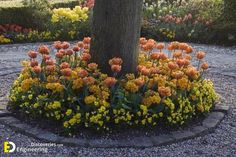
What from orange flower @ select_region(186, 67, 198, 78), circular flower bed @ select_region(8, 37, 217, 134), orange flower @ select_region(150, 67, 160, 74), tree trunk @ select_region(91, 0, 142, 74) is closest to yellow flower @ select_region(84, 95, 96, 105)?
circular flower bed @ select_region(8, 37, 217, 134)

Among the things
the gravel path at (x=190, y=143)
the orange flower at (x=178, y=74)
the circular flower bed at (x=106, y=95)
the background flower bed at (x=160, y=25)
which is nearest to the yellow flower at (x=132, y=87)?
the circular flower bed at (x=106, y=95)

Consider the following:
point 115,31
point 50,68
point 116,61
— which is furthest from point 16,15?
point 116,61

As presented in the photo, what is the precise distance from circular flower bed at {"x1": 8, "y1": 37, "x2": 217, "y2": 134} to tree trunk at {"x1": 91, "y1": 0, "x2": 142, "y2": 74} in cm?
13

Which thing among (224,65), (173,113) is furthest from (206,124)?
(224,65)

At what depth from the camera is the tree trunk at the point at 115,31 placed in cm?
499

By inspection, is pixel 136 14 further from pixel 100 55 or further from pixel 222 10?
pixel 222 10

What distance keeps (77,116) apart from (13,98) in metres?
0.98

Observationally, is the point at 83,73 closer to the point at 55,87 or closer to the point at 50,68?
the point at 55,87

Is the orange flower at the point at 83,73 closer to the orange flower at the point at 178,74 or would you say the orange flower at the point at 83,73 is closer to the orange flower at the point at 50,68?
the orange flower at the point at 50,68

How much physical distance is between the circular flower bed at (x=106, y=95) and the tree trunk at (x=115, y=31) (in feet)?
0.43

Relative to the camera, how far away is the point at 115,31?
5.04m

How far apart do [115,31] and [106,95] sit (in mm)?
721

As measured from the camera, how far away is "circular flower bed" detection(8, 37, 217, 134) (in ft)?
15.4

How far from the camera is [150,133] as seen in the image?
188 inches
